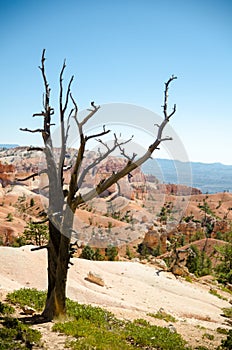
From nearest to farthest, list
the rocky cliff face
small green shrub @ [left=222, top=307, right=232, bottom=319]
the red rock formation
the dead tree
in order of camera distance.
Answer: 1. the dead tree
2. small green shrub @ [left=222, top=307, right=232, bottom=319]
3. the red rock formation
4. the rocky cliff face

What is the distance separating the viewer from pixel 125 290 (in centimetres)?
1900

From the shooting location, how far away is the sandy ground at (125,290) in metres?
14.6

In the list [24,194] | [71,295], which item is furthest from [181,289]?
[24,194]

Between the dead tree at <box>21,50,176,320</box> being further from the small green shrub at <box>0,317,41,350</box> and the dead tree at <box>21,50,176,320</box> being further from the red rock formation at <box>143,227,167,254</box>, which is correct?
the red rock formation at <box>143,227,167,254</box>

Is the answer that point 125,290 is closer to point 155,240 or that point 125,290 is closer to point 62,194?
point 62,194

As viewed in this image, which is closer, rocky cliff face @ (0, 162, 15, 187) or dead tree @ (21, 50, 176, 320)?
dead tree @ (21, 50, 176, 320)

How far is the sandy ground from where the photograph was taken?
14598 mm

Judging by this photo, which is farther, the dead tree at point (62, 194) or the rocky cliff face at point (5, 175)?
the rocky cliff face at point (5, 175)

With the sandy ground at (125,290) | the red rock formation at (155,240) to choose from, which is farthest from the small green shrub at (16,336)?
the red rock formation at (155,240)

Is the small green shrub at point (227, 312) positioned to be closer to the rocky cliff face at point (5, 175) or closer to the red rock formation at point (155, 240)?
the red rock formation at point (155, 240)

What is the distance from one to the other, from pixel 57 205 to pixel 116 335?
3600 mm

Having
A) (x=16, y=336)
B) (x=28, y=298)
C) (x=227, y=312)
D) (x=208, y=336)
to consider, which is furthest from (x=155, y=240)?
(x=16, y=336)

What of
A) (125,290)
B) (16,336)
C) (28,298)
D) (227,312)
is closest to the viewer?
(16,336)

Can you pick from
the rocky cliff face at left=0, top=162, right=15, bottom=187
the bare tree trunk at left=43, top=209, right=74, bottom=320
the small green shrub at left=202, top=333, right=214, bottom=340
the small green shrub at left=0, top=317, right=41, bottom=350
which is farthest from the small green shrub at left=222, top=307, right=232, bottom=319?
the rocky cliff face at left=0, top=162, right=15, bottom=187
